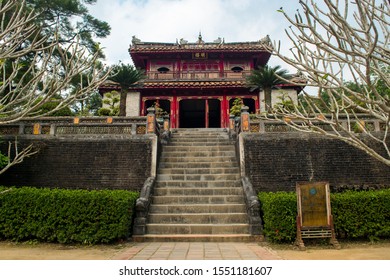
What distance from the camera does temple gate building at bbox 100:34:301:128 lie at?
736 inches

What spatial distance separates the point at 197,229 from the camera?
23.3 ft

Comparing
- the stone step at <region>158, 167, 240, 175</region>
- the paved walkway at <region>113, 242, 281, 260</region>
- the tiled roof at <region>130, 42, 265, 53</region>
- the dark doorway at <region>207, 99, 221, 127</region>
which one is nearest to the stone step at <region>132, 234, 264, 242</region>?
the paved walkway at <region>113, 242, 281, 260</region>

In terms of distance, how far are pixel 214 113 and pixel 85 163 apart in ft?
43.6

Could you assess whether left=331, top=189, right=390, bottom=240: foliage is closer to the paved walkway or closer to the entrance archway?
the paved walkway

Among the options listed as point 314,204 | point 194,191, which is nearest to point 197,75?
point 194,191

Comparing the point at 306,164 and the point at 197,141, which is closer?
the point at 306,164

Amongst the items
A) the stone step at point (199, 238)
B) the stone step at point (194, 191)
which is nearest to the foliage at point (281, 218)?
the stone step at point (199, 238)

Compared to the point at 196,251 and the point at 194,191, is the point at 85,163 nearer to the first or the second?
the point at 194,191

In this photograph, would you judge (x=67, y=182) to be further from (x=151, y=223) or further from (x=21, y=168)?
(x=151, y=223)

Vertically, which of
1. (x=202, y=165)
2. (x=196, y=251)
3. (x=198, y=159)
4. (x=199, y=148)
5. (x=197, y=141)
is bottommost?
(x=196, y=251)

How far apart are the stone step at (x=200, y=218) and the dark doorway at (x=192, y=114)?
45.6ft

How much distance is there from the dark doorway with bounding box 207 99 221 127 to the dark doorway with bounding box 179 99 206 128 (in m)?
0.53

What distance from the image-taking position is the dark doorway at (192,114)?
2102cm

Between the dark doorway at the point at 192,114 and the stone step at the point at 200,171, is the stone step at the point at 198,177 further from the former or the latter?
the dark doorway at the point at 192,114
